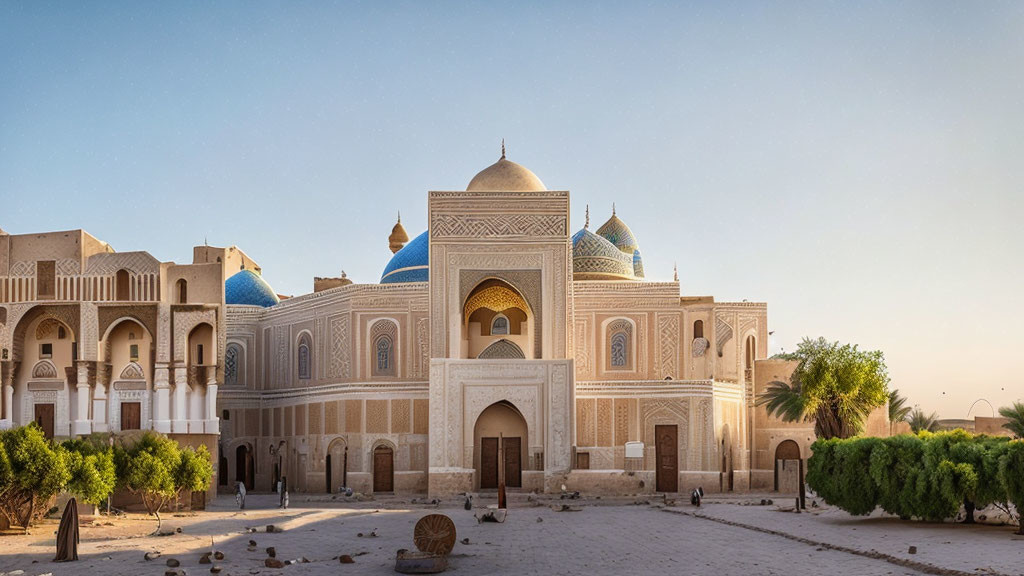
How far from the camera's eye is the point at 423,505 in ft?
116

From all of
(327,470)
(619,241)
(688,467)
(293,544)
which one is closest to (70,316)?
(327,470)

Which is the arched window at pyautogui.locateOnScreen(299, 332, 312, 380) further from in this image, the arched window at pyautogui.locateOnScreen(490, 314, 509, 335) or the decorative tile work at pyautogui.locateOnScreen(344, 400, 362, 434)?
the arched window at pyautogui.locateOnScreen(490, 314, 509, 335)

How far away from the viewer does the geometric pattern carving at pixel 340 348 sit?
4278 cm

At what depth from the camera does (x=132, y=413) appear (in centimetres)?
3753

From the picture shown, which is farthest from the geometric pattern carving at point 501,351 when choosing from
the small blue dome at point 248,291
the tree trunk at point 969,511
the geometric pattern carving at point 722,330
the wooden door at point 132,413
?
the tree trunk at point 969,511

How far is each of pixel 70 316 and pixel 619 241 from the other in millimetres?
27157

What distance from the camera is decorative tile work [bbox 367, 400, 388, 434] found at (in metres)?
41.5

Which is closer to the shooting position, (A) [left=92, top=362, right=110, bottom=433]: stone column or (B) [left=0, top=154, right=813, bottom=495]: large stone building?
(A) [left=92, top=362, right=110, bottom=433]: stone column

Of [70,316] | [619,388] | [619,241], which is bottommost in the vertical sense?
[619,388]

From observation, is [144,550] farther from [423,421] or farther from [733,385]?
[733,385]

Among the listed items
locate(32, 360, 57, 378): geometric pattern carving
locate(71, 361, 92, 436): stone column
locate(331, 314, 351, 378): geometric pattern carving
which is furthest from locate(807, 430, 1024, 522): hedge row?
locate(32, 360, 57, 378): geometric pattern carving

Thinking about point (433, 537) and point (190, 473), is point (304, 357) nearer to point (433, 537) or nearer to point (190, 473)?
point (190, 473)

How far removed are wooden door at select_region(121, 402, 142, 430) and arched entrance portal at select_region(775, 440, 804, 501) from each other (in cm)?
2270

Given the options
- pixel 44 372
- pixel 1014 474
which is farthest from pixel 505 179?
pixel 1014 474
